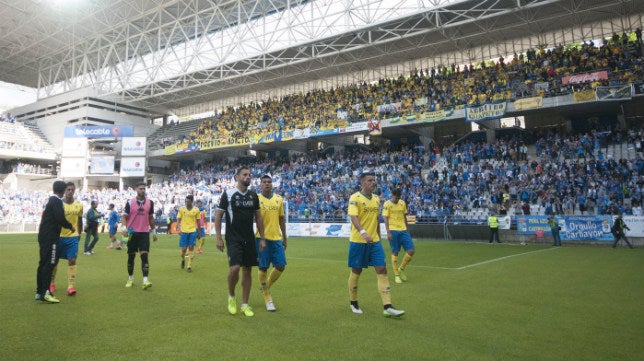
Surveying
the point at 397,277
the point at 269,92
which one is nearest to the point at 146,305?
the point at 397,277

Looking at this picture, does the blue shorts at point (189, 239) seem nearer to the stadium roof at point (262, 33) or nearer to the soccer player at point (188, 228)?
the soccer player at point (188, 228)

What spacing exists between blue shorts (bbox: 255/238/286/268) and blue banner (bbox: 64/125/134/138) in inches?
1730

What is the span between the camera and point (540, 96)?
26094mm

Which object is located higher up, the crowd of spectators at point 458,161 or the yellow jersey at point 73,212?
the crowd of spectators at point 458,161

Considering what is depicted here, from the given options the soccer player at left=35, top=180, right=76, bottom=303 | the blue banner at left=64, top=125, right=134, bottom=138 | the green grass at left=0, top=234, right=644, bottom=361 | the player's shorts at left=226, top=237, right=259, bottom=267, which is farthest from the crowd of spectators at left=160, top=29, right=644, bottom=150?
the soccer player at left=35, top=180, right=76, bottom=303

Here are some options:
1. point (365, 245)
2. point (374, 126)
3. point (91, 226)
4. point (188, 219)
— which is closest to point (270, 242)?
point (365, 245)

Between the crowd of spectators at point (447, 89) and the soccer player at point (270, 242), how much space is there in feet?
82.5

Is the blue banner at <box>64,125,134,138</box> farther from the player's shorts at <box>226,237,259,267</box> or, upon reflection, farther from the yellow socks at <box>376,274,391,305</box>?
the yellow socks at <box>376,274,391,305</box>

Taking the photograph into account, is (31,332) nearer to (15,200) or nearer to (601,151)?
(601,151)

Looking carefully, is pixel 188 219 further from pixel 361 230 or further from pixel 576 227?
pixel 576 227

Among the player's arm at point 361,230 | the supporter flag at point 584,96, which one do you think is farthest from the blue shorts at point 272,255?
the supporter flag at point 584,96

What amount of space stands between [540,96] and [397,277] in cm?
2256

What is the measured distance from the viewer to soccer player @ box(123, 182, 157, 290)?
8.32m

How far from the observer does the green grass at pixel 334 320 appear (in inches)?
166
